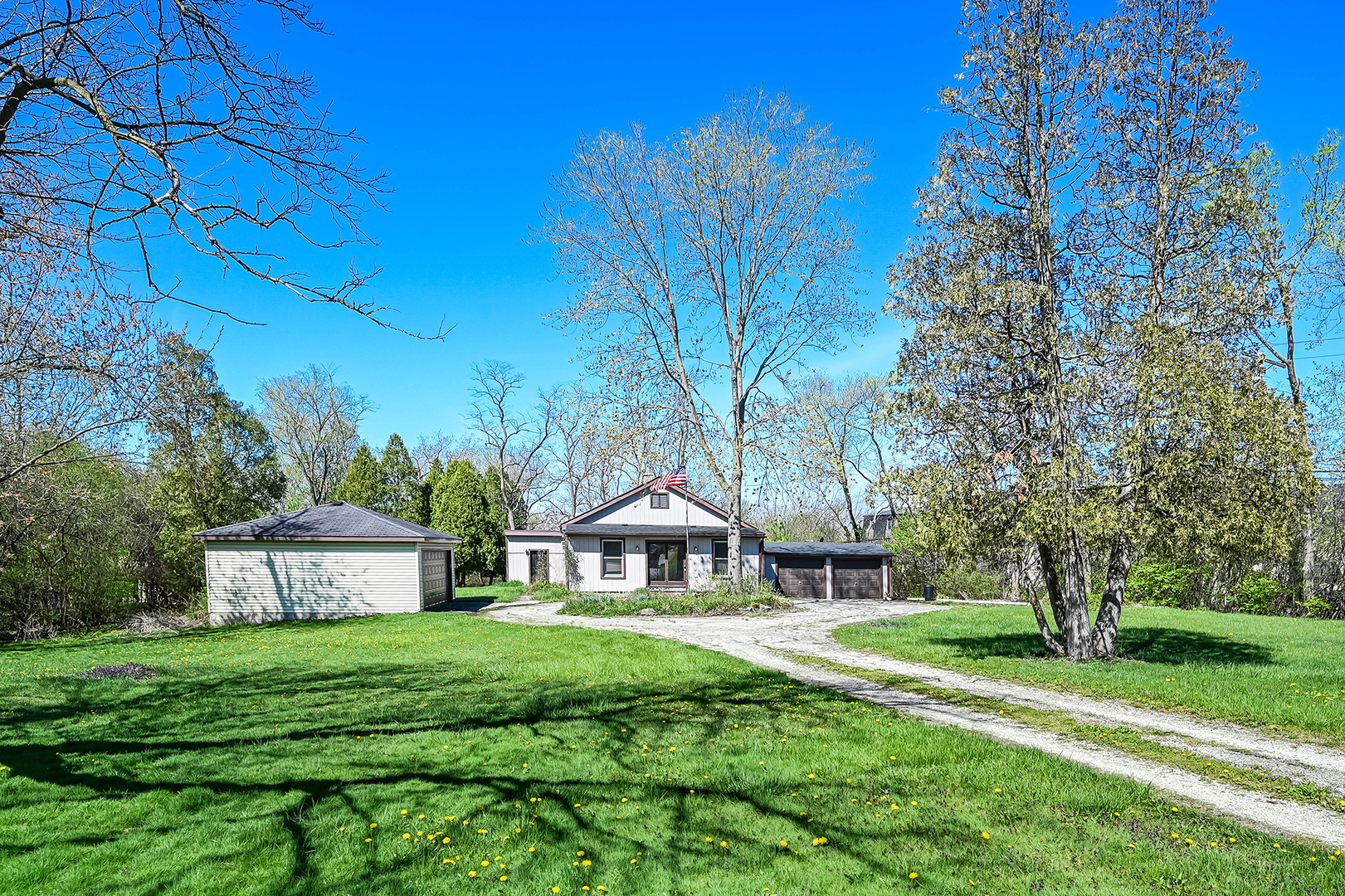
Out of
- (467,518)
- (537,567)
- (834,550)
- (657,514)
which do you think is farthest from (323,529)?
(834,550)

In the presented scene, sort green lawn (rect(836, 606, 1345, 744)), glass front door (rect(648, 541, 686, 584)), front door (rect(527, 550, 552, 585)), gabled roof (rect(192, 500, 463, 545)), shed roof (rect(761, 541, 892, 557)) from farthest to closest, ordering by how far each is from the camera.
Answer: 1. front door (rect(527, 550, 552, 585))
2. shed roof (rect(761, 541, 892, 557))
3. glass front door (rect(648, 541, 686, 584))
4. gabled roof (rect(192, 500, 463, 545))
5. green lawn (rect(836, 606, 1345, 744))

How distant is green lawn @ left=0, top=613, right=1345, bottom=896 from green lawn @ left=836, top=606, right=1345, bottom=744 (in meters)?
3.61

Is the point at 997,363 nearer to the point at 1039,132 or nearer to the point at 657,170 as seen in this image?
the point at 1039,132

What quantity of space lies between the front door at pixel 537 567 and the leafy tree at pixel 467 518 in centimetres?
367

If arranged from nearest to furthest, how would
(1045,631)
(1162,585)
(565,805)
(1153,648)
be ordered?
(565,805) → (1045,631) → (1153,648) → (1162,585)

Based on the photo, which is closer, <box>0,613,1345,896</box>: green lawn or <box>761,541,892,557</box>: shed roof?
<box>0,613,1345,896</box>: green lawn

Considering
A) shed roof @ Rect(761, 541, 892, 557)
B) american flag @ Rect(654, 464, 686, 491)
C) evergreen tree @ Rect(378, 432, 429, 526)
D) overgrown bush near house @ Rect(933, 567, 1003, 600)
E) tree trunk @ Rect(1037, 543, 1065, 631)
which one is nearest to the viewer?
tree trunk @ Rect(1037, 543, 1065, 631)

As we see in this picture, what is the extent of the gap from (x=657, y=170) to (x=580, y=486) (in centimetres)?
3189

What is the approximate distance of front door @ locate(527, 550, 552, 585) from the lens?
36.3 meters

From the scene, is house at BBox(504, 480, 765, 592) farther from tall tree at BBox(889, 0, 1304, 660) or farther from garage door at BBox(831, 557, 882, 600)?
tall tree at BBox(889, 0, 1304, 660)

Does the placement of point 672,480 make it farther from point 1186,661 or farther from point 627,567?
point 1186,661

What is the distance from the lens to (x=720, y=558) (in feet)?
95.5

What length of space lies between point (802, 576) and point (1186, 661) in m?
19.2

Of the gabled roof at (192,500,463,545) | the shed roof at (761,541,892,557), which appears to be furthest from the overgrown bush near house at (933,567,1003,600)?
the gabled roof at (192,500,463,545)
